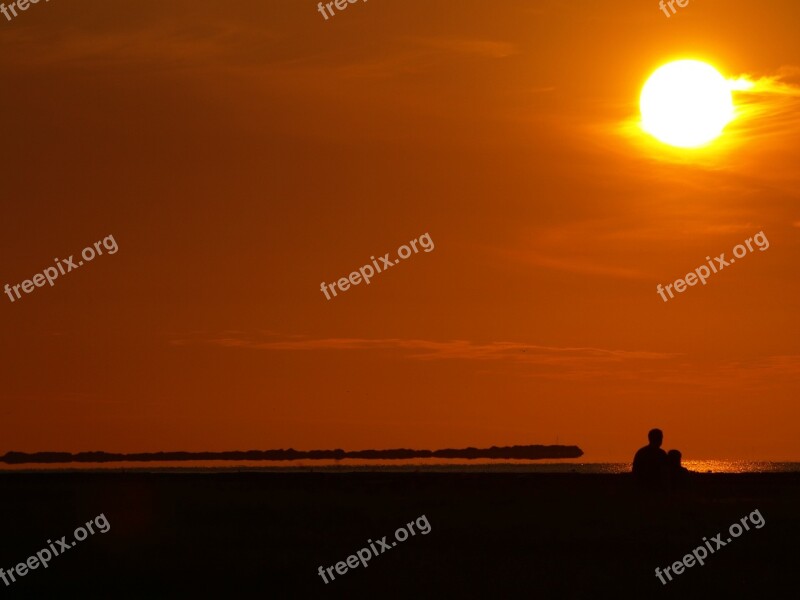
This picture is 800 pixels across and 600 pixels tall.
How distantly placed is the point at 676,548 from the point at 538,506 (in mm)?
6619

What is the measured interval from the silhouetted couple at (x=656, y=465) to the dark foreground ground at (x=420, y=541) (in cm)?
40

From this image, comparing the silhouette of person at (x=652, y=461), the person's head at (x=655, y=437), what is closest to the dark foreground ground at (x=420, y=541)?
the silhouette of person at (x=652, y=461)

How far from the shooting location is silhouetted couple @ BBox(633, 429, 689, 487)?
81.9ft

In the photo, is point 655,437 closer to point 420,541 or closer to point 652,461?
point 652,461

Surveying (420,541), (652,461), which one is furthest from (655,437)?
(420,541)

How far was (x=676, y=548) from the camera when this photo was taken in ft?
60.7

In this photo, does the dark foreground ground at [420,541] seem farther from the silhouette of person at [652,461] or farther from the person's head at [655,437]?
the person's head at [655,437]

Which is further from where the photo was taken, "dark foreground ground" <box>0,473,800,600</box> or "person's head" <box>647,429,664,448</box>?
"person's head" <box>647,429,664,448</box>

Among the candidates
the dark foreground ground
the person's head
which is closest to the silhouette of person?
the person's head

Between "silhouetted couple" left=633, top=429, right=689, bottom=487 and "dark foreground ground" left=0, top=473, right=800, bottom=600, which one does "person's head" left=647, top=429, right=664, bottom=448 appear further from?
"dark foreground ground" left=0, top=473, right=800, bottom=600

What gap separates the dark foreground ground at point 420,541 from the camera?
16000 mm

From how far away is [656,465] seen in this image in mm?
24969

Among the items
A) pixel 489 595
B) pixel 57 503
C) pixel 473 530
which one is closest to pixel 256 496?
pixel 57 503

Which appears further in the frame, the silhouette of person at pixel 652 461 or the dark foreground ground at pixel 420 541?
Answer: the silhouette of person at pixel 652 461
